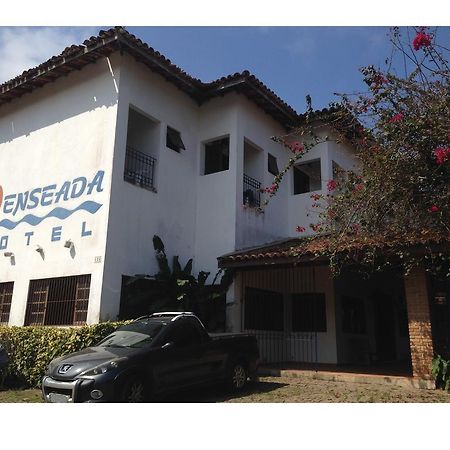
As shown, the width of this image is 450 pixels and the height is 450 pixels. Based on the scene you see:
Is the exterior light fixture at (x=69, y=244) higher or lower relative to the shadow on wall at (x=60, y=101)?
lower

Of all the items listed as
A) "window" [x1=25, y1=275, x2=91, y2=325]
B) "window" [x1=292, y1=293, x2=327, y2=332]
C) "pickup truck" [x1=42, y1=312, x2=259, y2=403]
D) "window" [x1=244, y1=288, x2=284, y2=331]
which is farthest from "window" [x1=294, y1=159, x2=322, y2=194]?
"pickup truck" [x1=42, y1=312, x2=259, y2=403]

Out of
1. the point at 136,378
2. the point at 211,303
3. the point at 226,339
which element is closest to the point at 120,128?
the point at 211,303

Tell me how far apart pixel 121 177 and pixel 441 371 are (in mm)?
8567

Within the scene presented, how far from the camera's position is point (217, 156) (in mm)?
15758

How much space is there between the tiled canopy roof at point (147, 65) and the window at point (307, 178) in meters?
2.08

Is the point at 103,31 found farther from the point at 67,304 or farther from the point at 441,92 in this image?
the point at 441,92

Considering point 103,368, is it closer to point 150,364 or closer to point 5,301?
point 150,364

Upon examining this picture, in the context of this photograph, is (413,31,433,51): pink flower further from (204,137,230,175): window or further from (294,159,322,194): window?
(294,159,322,194): window

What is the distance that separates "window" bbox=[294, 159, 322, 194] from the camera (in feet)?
57.0

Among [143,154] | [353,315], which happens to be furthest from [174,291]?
[353,315]

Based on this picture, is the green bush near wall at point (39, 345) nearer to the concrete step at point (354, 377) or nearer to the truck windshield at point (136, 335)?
the truck windshield at point (136, 335)

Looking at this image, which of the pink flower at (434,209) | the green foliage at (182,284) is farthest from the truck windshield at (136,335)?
the pink flower at (434,209)

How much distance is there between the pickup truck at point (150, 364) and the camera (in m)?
7.09

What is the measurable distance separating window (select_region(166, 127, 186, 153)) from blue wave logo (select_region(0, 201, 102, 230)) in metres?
3.26
